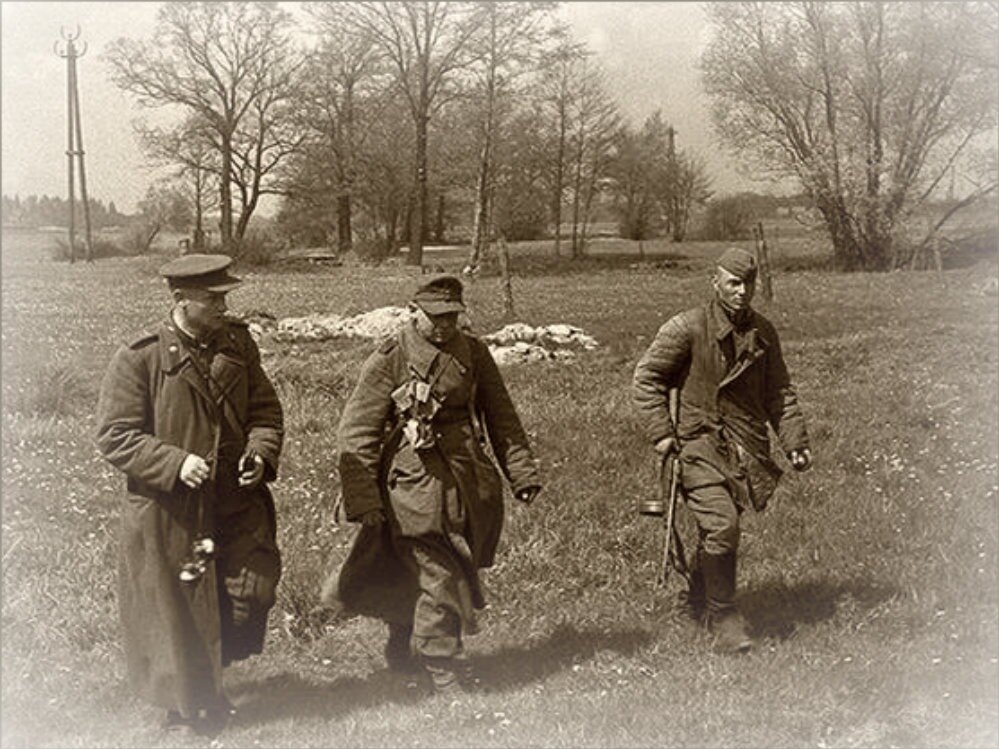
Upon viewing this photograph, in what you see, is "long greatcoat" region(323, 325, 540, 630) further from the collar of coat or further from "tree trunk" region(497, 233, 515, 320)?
"tree trunk" region(497, 233, 515, 320)

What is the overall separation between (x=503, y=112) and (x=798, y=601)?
146 inches

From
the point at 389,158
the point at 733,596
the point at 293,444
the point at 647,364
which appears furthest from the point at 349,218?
the point at 733,596

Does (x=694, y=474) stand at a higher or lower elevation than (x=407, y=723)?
higher

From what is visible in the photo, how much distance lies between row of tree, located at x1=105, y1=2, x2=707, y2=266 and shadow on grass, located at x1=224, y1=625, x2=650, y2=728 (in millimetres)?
2821

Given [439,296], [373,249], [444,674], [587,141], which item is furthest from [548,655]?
[587,141]

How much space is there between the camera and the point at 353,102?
22.6 ft

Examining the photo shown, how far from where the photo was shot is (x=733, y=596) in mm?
5598

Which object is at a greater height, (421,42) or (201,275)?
(421,42)

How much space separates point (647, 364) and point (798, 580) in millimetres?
1705

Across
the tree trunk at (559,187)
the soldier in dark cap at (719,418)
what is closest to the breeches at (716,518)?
the soldier in dark cap at (719,418)

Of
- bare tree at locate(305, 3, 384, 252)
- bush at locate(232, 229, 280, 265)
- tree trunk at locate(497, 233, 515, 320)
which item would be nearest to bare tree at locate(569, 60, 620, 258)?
tree trunk at locate(497, 233, 515, 320)

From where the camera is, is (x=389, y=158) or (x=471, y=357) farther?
(x=389, y=158)

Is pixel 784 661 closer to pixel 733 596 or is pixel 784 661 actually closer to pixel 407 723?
pixel 733 596

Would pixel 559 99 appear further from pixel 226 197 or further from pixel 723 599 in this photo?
pixel 723 599
